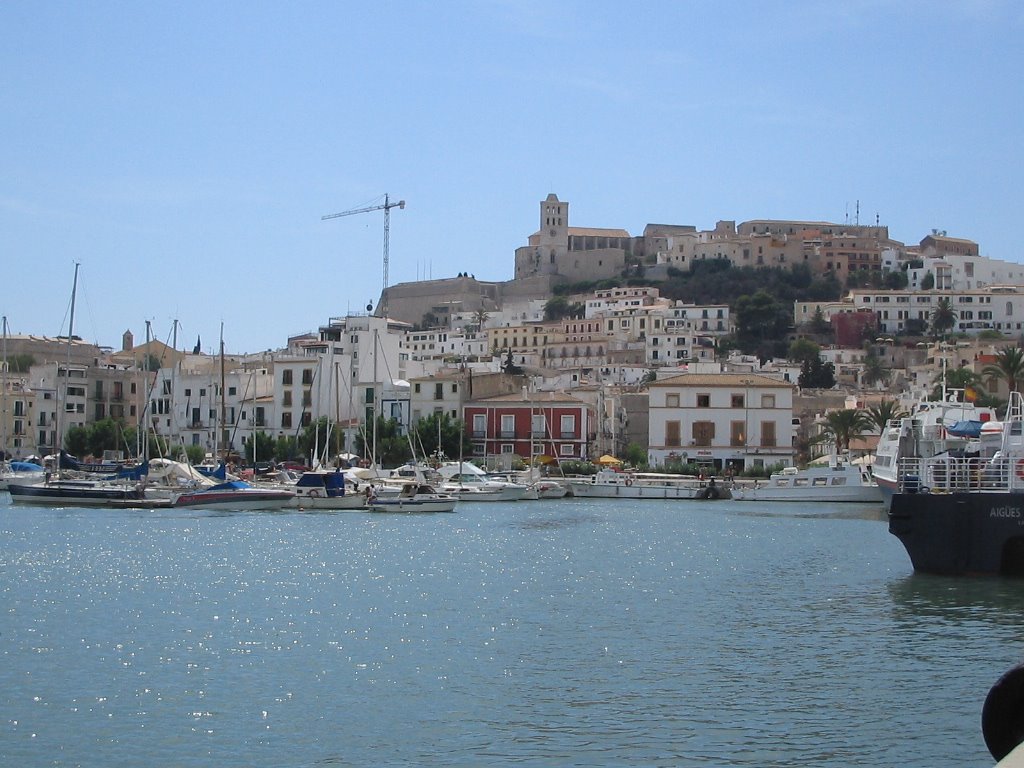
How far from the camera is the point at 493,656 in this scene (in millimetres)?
22641

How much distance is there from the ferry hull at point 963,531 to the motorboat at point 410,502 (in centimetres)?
2932

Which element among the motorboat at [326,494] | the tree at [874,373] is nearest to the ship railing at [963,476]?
the motorboat at [326,494]

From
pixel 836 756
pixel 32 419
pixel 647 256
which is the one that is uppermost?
pixel 647 256

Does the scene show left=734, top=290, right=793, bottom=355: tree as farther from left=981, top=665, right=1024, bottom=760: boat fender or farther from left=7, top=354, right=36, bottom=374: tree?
left=981, top=665, right=1024, bottom=760: boat fender

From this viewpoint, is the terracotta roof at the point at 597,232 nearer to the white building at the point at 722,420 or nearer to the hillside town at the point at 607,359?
the hillside town at the point at 607,359

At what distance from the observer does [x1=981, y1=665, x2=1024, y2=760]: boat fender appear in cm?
708

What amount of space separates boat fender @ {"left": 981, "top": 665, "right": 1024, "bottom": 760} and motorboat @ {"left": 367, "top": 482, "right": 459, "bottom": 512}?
5165 centimetres

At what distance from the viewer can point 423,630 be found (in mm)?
25516

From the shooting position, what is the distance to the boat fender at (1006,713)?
7.08 metres

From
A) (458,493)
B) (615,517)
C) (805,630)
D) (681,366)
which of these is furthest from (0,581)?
(681,366)

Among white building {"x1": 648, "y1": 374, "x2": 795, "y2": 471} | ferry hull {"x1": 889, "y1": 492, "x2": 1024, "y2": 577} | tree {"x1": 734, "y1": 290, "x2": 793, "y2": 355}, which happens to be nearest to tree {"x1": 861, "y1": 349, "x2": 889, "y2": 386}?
tree {"x1": 734, "y1": 290, "x2": 793, "y2": 355}

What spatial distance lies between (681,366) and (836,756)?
342ft

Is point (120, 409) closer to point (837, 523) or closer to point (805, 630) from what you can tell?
point (837, 523)

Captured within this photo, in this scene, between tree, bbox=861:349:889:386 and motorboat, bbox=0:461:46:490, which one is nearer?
motorboat, bbox=0:461:46:490
